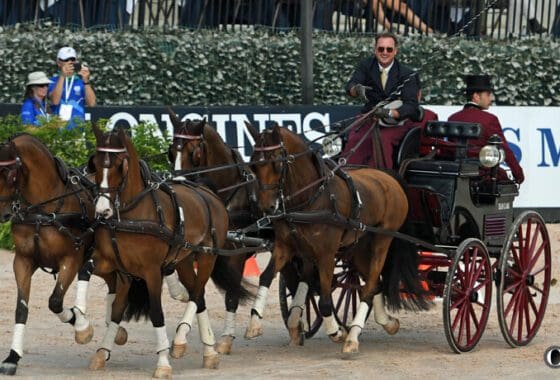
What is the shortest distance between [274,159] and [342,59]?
8.45m

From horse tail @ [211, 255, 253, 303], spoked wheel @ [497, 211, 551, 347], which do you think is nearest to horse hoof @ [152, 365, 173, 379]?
horse tail @ [211, 255, 253, 303]

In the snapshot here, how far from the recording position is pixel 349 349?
34.4ft

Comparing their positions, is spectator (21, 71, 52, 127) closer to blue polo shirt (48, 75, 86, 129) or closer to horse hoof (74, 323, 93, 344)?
blue polo shirt (48, 75, 86, 129)

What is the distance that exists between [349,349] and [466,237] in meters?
1.57

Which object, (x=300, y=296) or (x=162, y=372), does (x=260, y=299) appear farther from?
(x=162, y=372)

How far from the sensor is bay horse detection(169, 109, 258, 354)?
1052 centimetres

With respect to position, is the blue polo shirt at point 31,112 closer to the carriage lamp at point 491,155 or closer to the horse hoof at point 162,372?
the carriage lamp at point 491,155

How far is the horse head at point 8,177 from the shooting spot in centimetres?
938

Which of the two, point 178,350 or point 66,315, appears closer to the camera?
point 66,315

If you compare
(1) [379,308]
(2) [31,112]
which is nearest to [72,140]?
(2) [31,112]

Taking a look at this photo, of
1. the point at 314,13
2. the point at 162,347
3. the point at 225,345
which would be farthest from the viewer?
the point at 314,13

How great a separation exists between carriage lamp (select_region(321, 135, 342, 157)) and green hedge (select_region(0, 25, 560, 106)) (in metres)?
5.26

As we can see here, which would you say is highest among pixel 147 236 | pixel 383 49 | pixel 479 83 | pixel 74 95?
pixel 383 49

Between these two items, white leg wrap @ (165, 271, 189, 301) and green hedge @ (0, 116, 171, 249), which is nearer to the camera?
white leg wrap @ (165, 271, 189, 301)
